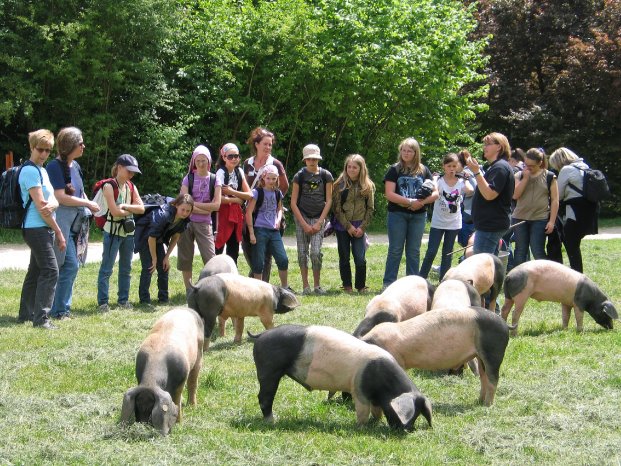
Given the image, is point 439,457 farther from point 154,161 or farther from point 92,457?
point 154,161

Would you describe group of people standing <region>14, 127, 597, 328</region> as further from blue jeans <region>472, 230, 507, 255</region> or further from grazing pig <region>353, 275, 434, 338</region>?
grazing pig <region>353, 275, 434, 338</region>

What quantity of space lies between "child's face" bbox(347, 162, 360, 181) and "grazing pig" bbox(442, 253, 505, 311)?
3.05 m

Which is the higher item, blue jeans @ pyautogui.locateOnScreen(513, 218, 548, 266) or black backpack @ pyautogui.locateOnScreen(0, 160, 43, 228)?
black backpack @ pyautogui.locateOnScreen(0, 160, 43, 228)

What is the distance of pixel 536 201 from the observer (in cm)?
1095

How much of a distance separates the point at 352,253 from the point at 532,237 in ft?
7.71

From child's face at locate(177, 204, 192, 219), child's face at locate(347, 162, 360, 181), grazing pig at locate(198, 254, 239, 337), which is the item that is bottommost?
grazing pig at locate(198, 254, 239, 337)

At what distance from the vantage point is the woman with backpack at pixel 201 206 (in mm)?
10258

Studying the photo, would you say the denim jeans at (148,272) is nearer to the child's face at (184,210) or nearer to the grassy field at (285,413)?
the child's face at (184,210)

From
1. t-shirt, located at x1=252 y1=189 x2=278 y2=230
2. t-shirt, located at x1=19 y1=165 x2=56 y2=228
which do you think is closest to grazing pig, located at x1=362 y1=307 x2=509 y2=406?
t-shirt, located at x1=19 y1=165 x2=56 y2=228

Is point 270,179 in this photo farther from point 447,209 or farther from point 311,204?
point 447,209

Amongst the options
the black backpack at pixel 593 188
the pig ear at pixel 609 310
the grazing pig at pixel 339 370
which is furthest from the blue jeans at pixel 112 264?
the black backpack at pixel 593 188

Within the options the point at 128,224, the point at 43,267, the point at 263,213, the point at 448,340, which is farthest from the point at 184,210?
the point at 448,340

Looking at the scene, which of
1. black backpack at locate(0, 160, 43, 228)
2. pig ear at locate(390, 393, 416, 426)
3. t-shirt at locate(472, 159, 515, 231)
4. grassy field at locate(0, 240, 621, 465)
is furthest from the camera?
t-shirt at locate(472, 159, 515, 231)

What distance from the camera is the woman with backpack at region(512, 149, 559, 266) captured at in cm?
1095
